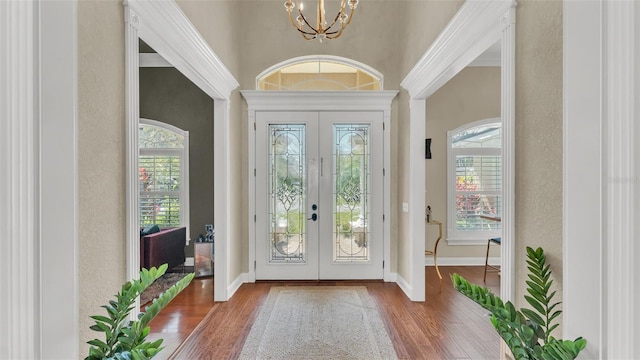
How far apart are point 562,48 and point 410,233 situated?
2.58 m

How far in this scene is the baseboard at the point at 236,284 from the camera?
371 cm

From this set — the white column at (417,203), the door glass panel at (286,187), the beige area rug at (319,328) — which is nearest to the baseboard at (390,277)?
the beige area rug at (319,328)

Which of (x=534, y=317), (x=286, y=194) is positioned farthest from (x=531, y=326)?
(x=286, y=194)

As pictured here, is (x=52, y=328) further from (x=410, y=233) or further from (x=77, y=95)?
(x=410, y=233)

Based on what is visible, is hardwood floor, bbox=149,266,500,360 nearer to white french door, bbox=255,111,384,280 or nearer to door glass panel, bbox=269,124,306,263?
white french door, bbox=255,111,384,280

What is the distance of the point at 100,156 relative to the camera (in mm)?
1549

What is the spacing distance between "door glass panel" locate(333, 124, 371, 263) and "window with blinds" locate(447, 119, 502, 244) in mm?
1680

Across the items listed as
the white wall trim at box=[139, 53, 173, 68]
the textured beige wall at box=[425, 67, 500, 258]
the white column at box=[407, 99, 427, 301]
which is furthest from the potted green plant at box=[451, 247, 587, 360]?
the white wall trim at box=[139, 53, 173, 68]

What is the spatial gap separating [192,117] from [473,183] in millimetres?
4896

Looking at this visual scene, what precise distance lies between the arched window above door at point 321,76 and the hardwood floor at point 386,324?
270 cm

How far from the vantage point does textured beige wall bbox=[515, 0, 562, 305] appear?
4.80 feet
